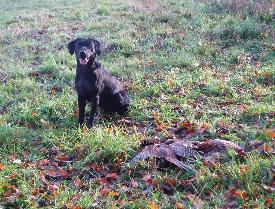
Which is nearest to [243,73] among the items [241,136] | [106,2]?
[241,136]

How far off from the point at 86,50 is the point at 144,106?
151 cm

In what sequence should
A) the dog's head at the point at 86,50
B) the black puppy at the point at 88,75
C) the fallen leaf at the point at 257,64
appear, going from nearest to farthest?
the dog's head at the point at 86,50
the black puppy at the point at 88,75
the fallen leaf at the point at 257,64

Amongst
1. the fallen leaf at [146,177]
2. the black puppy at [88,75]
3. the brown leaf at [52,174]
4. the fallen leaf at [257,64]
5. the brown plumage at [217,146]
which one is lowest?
the brown leaf at [52,174]

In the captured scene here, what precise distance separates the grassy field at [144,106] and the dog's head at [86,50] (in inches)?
38.7

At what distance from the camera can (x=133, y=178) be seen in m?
4.75

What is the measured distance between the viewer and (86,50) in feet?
20.1

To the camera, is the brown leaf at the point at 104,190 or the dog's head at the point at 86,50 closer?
the brown leaf at the point at 104,190

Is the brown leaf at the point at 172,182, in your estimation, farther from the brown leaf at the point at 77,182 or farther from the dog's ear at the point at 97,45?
the dog's ear at the point at 97,45

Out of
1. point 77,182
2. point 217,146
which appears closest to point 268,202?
point 217,146

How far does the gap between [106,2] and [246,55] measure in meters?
8.42

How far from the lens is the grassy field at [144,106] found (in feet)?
14.4

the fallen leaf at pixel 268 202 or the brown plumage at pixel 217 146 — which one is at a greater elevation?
the brown plumage at pixel 217 146

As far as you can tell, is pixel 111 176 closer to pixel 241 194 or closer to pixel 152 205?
pixel 152 205

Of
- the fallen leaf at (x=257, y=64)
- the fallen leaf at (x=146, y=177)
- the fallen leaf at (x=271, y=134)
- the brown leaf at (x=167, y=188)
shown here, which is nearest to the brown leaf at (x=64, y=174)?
the fallen leaf at (x=146, y=177)
